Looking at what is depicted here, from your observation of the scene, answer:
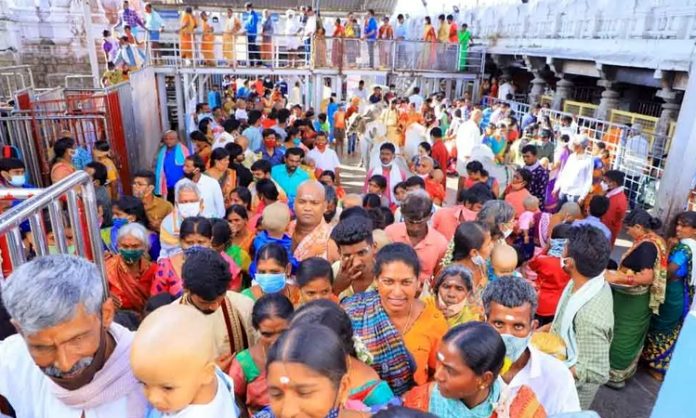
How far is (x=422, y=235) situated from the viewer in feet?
11.7

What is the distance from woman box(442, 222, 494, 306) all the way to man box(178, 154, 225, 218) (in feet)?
7.93

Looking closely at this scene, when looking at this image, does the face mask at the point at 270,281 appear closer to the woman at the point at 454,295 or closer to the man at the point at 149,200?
the woman at the point at 454,295

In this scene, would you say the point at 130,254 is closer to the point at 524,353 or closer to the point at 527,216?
the point at 524,353

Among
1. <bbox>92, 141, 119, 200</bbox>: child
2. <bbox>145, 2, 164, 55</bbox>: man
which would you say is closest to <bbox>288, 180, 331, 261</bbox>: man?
<bbox>92, 141, 119, 200</bbox>: child

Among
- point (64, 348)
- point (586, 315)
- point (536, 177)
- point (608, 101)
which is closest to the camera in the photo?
point (64, 348)

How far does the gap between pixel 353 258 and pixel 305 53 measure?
434 inches

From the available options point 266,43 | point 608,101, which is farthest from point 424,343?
point 266,43

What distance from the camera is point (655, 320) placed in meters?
4.24

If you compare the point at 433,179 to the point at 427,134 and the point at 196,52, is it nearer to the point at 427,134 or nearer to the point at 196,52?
the point at 427,134

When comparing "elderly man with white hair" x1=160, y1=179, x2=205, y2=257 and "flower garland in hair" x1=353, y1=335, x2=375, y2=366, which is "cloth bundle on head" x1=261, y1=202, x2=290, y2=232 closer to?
"elderly man with white hair" x1=160, y1=179, x2=205, y2=257

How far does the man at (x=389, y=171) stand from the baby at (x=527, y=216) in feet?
4.60

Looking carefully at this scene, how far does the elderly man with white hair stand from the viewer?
366 cm

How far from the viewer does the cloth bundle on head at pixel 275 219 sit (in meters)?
3.62

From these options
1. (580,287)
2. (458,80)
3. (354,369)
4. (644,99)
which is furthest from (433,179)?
(458,80)
